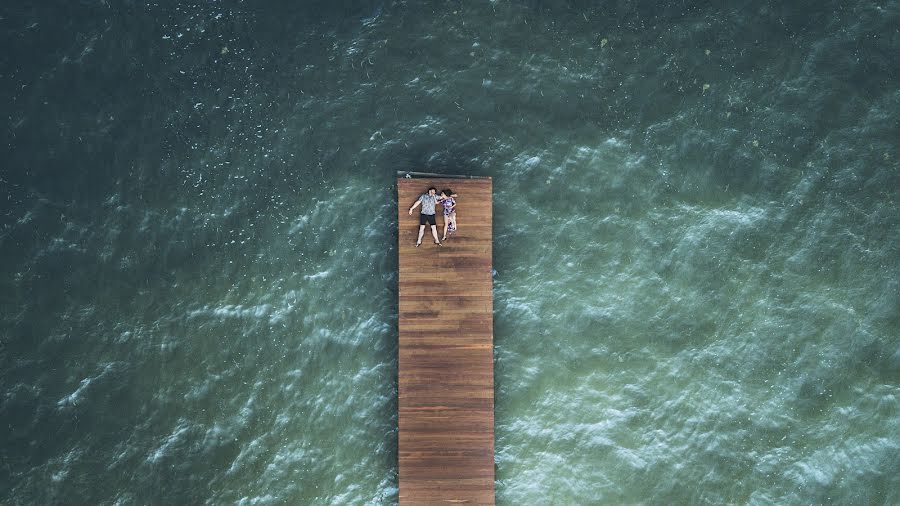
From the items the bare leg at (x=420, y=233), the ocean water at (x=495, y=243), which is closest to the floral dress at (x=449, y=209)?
the bare leg at (x=420, y=233)

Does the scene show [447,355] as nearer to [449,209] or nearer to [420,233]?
[420,233]

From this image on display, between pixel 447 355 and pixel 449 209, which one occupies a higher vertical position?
pixel 449 209

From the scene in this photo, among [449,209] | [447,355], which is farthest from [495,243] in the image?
[447,355]

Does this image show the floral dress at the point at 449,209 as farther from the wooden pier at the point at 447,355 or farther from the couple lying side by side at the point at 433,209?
the wooden pier at the point at 447,355

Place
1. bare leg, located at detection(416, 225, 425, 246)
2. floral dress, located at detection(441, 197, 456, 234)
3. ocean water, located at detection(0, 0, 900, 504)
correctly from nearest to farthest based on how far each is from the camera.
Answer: floral dress, located at detection(441, 197, 456, 234)
bare leg, located at detection(416, 225, 425, 246)
ocean water, located at detection(0, 0, 900, 504)

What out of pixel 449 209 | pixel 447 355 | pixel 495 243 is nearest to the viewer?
pixel 449 209

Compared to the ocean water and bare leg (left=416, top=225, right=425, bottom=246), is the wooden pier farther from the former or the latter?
the ocean water

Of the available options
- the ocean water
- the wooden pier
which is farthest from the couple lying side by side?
the ocean water

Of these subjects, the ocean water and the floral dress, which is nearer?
the floral dress
